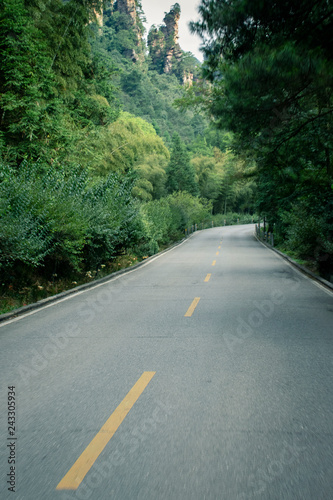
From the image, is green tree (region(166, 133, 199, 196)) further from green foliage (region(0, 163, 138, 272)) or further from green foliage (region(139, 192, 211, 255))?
green foliage (region(0, 163, 138, 272))

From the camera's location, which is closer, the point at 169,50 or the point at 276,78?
the point at 276,78

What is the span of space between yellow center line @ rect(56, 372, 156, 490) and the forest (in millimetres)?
5728

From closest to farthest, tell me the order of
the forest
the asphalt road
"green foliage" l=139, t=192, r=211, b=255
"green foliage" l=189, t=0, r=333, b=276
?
1. the asphalt road
2. "green foliage" l=189, t=0, r=333, b=276
3. the forest
4. "green foliage" l=139, t=192, r=211, b=255

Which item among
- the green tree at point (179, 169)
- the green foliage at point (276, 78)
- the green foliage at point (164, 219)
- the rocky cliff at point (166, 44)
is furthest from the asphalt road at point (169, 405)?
the rocky cliff at point (166, 44)

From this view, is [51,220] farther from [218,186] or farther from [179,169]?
[218,186]

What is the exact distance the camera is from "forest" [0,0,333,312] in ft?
26.1

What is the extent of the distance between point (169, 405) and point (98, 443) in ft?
3.17

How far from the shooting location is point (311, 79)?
7855mm

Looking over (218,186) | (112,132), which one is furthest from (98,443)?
(218,186)

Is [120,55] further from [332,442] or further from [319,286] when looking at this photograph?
[332,442]

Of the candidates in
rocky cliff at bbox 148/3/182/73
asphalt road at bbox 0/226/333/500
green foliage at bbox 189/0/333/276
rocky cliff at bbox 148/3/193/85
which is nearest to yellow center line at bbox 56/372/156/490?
asphalt road at bbox 0/226/333/500

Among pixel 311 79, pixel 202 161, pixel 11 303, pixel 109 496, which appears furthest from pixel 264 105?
pixel 202 161

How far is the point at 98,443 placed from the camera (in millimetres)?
3404

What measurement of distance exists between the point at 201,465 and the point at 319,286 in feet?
34.8
